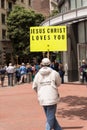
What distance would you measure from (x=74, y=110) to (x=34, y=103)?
2.67 m

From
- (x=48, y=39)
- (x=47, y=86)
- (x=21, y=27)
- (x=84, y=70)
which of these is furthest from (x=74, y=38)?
(x=21, y=27)

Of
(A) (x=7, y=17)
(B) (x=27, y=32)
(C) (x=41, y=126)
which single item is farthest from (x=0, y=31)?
(C) (x=41, y=126)

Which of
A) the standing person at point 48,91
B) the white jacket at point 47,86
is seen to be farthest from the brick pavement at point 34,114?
the white jacket at point 47,86

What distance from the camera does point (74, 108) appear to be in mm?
14117

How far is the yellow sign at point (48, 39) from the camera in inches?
958

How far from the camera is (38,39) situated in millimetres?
24891

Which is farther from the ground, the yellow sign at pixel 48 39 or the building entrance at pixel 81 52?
the yellow sign at pixel 48 39

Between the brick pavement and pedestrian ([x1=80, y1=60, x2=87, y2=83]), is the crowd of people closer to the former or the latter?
pedestrian ([x1=80, y1=60, x2=87, y2=83])

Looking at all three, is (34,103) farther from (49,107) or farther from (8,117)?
(49,107)

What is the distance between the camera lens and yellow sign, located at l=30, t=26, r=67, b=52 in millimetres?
24328

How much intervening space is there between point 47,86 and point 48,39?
16097 millimetres

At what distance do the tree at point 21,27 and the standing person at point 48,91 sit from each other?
51618mm

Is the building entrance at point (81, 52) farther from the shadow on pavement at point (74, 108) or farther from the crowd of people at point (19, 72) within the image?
the shadow on pavement at point (74, 108)

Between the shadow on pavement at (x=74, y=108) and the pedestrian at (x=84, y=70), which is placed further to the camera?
the pedestrian at (x=84, y=70)
